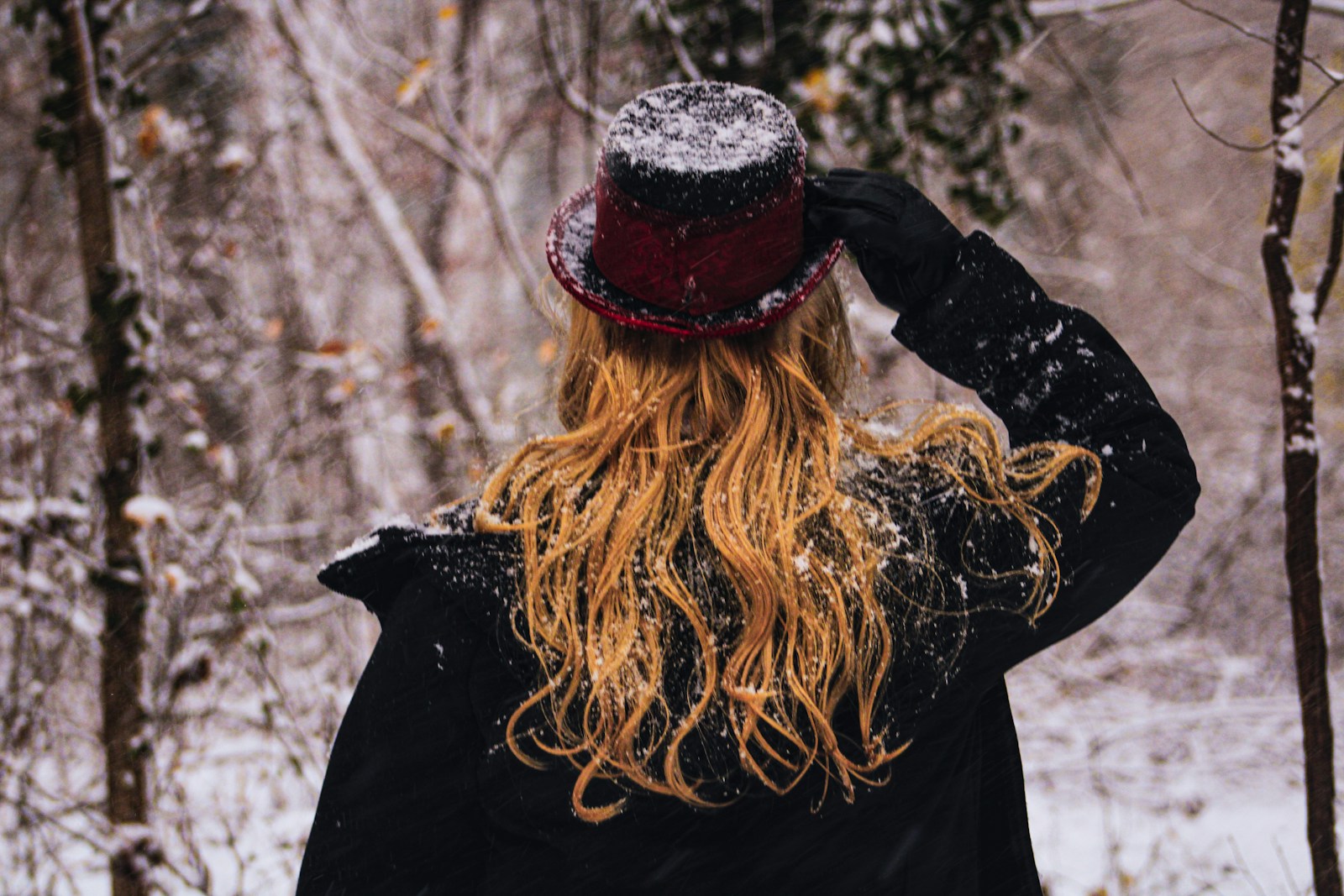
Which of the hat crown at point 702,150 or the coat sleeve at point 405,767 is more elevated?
the hat crown at point 702,150

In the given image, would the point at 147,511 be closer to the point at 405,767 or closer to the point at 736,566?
the point at 405,767

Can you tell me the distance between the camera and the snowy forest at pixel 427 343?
2902mm

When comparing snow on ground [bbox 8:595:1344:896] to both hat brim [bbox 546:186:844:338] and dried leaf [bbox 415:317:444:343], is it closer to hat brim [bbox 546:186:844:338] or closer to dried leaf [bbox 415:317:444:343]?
dried leaf [bbox 415:317:444:343]

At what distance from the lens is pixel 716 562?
117cm

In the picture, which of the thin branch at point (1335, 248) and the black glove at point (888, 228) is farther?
the thin branch at point (1335, 248)

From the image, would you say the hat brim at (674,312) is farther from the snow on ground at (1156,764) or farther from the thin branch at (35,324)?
the snow on ground at (1156,764)

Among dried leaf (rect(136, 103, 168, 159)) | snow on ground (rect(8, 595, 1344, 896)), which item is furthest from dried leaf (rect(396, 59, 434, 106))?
snow on ground (rect(8, 595, 1344, 896))

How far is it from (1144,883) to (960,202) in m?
2.96

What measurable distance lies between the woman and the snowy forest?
0.86 ft

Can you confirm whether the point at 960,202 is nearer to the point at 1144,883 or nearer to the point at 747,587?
the point at 1144,883

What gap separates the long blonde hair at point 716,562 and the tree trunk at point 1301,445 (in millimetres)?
1072

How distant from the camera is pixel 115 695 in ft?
9.70

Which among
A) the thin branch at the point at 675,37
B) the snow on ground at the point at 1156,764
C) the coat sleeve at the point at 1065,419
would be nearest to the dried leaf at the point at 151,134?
the thin branch at the point at 675,37

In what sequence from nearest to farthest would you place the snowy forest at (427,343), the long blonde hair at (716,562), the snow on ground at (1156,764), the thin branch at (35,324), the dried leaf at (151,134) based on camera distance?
1. the long blonde hair at (716,562)
2. the snowy forest at (427,343)
3. the thin branch at (35,324)
4. the dried leaf at (151,134)
5. the snow on ground at (1156,764)
